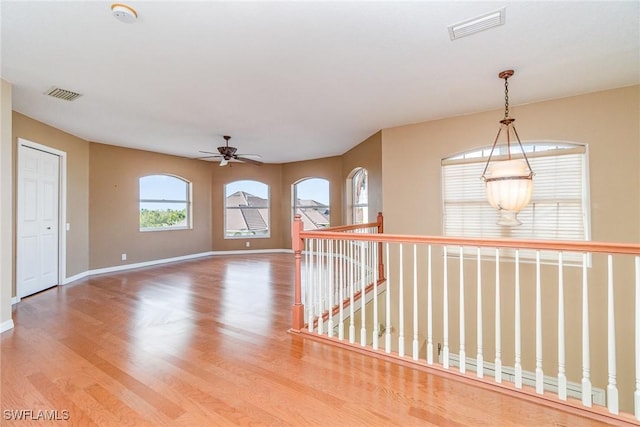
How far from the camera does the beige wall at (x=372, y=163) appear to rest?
485 cm

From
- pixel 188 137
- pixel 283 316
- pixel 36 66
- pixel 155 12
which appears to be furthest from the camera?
pixel 188 137

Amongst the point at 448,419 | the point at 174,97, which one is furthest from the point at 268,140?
the point at 448,419

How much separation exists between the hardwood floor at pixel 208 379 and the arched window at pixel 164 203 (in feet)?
10.3

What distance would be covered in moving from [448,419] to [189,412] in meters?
1.52

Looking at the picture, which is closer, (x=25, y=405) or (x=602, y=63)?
(x=25, y=405)

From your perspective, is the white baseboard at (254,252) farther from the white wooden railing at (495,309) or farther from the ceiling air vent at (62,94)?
the ceiling air vent at (62,94)

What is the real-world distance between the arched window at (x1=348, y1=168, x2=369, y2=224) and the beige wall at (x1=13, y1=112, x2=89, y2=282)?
5.21 m

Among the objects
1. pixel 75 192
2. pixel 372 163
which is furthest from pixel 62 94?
pixel 372 163

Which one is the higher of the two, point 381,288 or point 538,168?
point 538,168

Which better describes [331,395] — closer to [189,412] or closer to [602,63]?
[189,412]

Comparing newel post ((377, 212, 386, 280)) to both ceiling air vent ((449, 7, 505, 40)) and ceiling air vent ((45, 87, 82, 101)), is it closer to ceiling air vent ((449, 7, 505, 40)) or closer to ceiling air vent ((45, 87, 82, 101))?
ceiling air vent ((449, 7, 505, 40))

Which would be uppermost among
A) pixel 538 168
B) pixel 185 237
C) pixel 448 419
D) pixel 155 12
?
pixel 155 12

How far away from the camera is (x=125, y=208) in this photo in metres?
5.90

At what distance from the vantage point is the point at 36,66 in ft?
8.49
